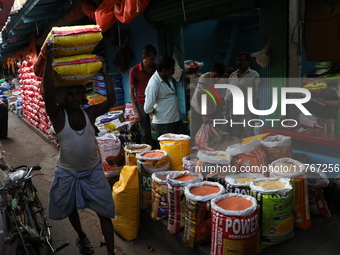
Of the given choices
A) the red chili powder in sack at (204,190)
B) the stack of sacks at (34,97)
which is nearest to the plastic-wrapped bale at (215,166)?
the red chili powder in sack at (204,190)

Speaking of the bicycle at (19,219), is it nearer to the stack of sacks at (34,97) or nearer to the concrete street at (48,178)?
the concrete street at (48,178)

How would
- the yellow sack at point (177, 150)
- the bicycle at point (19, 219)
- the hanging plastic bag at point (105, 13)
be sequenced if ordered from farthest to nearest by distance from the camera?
the hanging plastic bag at point (105, 13), the yellow sack at point (177, 150), the bicycle at point (19, 219)

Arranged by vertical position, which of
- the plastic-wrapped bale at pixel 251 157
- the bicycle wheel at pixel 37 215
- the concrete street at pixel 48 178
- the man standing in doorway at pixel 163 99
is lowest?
the concrete street at pixel 48 178

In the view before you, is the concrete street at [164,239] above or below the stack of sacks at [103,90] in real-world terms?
below

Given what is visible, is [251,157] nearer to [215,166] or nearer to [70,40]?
[215,166]

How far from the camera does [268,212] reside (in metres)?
2.50

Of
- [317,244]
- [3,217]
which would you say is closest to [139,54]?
[3,217]

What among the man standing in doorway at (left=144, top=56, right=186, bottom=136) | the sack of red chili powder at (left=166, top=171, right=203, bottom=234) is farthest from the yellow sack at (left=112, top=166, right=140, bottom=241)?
the man standing in doorway at (left=144, top=56, right=186, bottom=136)

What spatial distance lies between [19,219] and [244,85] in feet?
10.8

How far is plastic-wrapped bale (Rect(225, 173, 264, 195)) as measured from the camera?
275 centimetres

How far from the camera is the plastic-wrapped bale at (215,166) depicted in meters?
3.12

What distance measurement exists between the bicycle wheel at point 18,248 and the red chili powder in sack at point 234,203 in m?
1.77

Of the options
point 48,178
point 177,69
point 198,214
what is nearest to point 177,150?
point 198,214

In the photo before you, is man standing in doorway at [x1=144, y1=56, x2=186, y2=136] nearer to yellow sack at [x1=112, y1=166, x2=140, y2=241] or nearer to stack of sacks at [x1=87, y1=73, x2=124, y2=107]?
yellow sack at [x1=112, y1=166, x2=140, y2=241]
